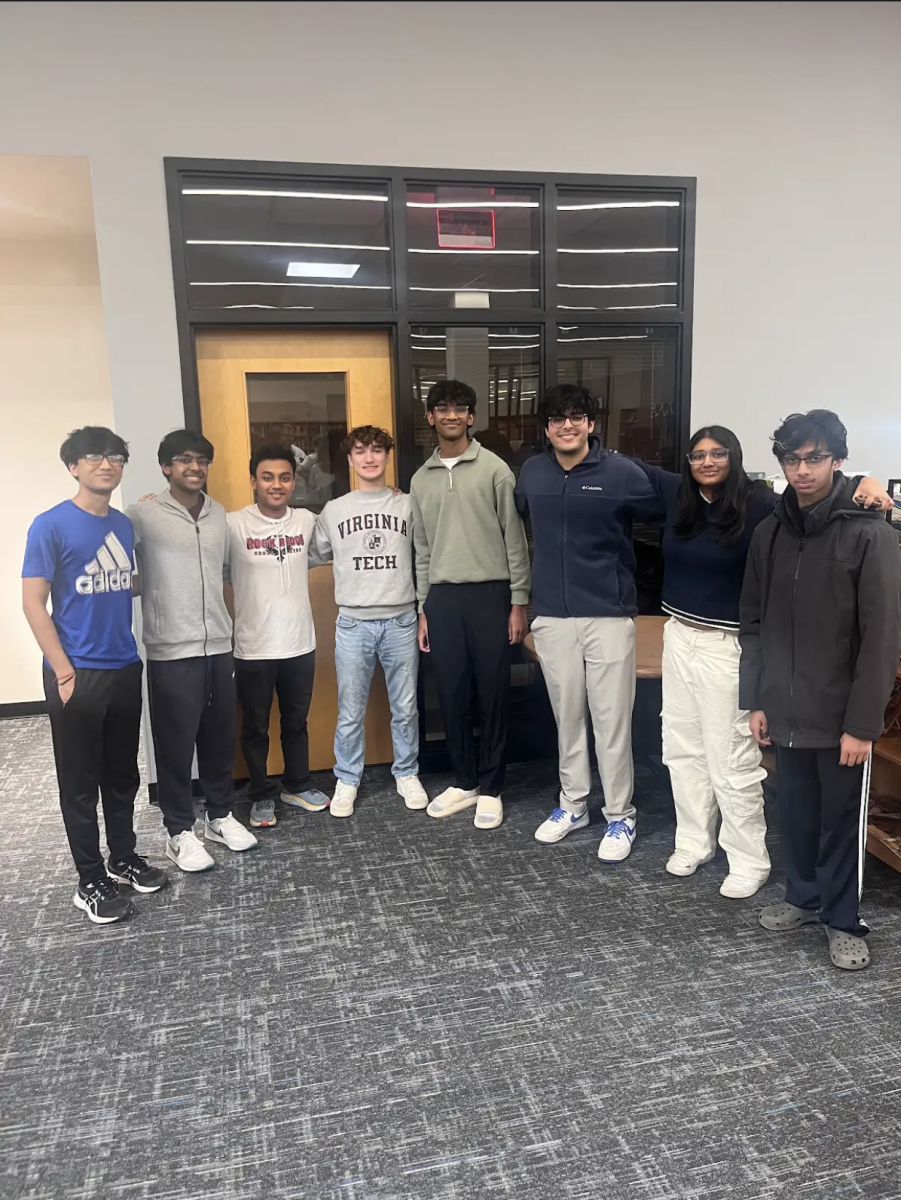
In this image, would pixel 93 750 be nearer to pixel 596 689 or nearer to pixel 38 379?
pixel 596 689

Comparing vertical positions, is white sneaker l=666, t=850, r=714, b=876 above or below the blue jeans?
below

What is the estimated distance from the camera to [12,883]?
2889 mm

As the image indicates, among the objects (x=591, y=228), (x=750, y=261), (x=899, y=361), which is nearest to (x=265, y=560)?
(x=591, y=228)

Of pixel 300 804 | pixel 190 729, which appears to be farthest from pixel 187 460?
pixel 300 804

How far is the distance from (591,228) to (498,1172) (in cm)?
346

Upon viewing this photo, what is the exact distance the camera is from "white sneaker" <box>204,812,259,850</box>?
3.07 meters

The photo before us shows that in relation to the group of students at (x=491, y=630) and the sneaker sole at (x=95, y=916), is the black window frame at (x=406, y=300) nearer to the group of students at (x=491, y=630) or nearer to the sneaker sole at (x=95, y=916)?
the group of students at (x=491, y=630)

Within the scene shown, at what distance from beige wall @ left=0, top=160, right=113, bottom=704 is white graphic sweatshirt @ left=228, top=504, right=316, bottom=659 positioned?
6.62ft

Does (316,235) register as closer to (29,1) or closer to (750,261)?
(29,1)

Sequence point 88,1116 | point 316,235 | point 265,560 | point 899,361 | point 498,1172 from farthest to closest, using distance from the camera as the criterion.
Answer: point 899,361 → point 316,235 → point 265,560 → point 88,1116 → point 498,1172

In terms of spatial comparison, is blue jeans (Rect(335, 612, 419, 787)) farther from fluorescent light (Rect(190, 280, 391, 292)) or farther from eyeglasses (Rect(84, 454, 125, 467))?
fluorescent light (Rect(190, 280, 391, 292))

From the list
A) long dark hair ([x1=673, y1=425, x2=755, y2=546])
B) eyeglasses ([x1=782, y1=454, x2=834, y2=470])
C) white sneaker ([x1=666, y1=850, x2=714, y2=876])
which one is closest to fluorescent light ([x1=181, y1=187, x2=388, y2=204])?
long dark hair ([x1=673, y1=425, x2=755, y2=546])

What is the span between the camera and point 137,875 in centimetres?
282

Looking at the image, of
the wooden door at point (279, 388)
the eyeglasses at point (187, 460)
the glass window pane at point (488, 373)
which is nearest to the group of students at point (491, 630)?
the eyeglasses at point (187, 460)
